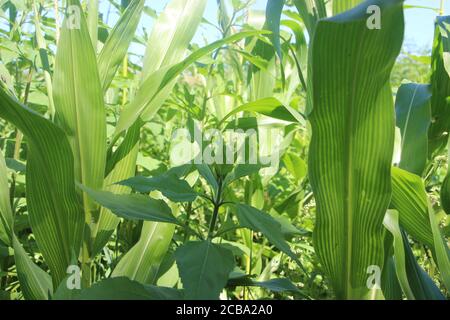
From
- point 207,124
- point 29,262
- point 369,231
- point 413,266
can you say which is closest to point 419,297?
point 413,266

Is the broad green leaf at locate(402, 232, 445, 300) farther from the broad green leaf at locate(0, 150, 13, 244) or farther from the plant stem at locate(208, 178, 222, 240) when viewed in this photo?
the broad green leaf at locate(0, 150, 13, 244)

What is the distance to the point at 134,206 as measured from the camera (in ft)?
2.42

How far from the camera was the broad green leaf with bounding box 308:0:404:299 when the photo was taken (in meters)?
0.59

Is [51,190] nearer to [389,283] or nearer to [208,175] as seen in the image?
[208,175]

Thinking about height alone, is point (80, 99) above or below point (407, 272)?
above

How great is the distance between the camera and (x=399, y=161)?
0.88m

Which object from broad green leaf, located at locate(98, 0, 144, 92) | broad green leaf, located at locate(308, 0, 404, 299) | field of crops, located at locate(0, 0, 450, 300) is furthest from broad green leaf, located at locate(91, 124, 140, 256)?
broad green leaf, located at locate(308, 0, 404, 299)

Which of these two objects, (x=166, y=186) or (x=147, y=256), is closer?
(x=166, y=186)

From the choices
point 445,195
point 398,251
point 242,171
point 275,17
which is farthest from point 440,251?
point 275,17

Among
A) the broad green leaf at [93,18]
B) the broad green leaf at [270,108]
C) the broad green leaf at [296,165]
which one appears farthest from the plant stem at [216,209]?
the broad green leaf at [296,165]

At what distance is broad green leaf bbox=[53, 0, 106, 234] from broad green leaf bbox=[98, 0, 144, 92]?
10 cm

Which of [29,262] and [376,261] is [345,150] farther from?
[29,262]

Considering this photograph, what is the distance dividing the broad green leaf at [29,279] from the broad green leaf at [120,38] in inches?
12.8

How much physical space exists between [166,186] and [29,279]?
310 millimetres
